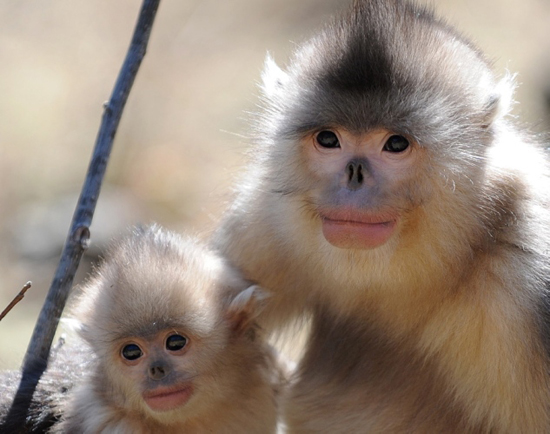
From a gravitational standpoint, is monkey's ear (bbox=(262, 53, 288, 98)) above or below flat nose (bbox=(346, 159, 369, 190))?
above

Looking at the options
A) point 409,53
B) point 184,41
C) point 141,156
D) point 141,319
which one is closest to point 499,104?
point 409,53

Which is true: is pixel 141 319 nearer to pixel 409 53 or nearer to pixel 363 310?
pixel 363 310

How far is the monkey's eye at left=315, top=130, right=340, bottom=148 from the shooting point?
2980 millimetres

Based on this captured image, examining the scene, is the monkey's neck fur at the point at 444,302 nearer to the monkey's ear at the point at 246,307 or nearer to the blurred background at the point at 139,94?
the monkey's ear at the point at 246,307

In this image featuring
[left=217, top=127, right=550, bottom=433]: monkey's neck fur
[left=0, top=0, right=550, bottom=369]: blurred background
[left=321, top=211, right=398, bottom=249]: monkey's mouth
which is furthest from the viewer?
[left=0, top=0, right=550, bottom=369]: blurred background

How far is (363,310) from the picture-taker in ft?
10.8

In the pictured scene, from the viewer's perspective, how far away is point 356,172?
279 cm

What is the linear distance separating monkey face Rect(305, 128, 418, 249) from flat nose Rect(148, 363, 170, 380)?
2.47 ft

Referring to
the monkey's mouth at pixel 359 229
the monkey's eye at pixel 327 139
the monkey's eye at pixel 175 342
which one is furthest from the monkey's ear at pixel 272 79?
the monkey's eye at pixel 175 342

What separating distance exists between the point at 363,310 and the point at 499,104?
2.98 ft

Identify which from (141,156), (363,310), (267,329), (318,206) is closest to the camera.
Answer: (318,206)

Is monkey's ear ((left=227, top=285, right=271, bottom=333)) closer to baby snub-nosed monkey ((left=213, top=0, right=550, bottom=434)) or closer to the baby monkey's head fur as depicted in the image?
the baby monkey's head fur

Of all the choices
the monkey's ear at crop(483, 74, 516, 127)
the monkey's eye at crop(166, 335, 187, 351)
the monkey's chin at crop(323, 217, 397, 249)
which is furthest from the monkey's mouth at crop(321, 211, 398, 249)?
the monkey's eye at crop(166, 335, 187, 351)

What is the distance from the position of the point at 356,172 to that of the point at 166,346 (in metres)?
0.94
